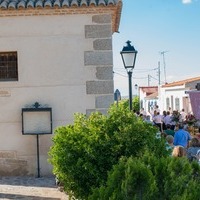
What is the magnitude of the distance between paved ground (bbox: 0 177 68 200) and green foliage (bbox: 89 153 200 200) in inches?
173

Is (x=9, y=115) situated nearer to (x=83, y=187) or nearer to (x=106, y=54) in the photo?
(x=106, y=54)

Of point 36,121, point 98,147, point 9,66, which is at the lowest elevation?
point 98,147

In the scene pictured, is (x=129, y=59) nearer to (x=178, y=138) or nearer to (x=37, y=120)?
(x=37, y=120)

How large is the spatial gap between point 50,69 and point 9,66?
93 cm

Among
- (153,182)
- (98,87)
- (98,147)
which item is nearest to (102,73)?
(98,87)

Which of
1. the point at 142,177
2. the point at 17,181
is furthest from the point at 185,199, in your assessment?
the point at 17,181

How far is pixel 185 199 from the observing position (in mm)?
3184

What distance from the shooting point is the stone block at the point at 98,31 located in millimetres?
9758

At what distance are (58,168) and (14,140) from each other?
3916mm

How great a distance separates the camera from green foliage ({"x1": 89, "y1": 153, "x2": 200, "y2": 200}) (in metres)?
3.41

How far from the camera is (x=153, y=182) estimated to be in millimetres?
3418

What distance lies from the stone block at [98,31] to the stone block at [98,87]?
986 mm

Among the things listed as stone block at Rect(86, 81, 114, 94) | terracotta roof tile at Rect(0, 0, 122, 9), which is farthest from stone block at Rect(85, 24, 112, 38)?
stone block at Rect(86, 81, 114, 94)

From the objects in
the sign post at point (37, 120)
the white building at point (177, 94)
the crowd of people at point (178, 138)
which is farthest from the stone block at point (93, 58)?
the white building at point (177, 94)
